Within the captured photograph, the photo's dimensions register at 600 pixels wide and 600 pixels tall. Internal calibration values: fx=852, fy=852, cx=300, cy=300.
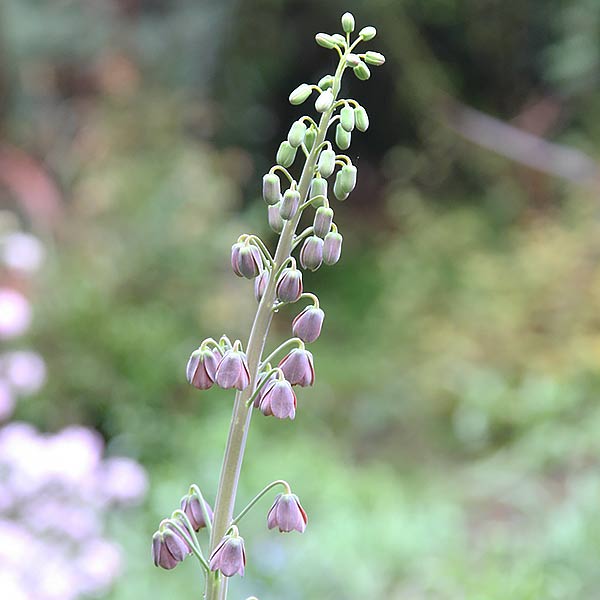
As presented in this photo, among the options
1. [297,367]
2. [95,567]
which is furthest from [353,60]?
[95,567]

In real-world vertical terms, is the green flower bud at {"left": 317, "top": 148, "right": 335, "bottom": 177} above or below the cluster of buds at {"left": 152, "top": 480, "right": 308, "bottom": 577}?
above

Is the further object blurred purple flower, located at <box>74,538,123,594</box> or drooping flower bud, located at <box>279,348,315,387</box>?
blurred purple flower, located at <box>74,538,123,594</box>

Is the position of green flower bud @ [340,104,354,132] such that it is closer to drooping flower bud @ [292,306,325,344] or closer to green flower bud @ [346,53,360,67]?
green flower bud @ [346,53,360,67]

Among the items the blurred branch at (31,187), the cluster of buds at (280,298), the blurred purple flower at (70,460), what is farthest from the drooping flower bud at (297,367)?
the blurred branch at (31,187)

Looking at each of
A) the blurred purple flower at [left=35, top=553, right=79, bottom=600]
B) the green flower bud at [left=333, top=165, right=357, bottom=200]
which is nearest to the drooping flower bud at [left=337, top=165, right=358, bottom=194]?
the green flower bud at [left=333, top=165, right=357, bottom=200]

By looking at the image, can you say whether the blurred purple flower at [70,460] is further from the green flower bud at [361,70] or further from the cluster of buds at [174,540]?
the green flower bud at [361,70]

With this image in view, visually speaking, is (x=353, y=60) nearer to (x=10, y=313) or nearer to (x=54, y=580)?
(x=54, y=580)

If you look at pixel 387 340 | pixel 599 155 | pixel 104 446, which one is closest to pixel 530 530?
pixel 104 446
